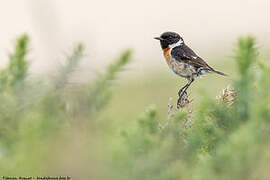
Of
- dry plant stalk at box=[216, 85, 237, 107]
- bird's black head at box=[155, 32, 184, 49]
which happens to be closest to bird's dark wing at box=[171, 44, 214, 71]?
bird's black head at box=[155, 32, 184, 49]

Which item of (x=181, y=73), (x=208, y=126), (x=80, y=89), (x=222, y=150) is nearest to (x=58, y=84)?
(x=80, y=89)

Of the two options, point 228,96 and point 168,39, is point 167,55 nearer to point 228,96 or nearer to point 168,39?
point 168,39

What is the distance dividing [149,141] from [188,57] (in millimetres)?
5532

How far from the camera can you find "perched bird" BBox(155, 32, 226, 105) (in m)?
6.91

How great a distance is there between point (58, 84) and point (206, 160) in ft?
4.14

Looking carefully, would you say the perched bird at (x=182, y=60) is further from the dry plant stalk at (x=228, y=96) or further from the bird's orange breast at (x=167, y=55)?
the dry plant stalk at (x=228, y=96)

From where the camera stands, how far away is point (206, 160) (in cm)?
157

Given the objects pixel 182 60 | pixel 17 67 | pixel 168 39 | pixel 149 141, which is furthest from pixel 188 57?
pixel 149 141

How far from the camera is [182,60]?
23.0 ft

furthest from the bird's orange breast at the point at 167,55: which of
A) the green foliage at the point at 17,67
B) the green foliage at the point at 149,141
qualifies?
the green foliage at the point at 149,141

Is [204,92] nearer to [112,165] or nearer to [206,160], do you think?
[206,160]

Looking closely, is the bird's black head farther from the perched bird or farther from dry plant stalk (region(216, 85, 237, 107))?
dry plant stalk (region(216, 85, 237, 107))

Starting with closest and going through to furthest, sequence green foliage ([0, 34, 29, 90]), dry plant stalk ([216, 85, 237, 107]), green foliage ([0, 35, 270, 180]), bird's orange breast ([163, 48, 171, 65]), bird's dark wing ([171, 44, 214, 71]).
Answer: green foliage ([0, 35, 270, 180]) → dry plant stalk ([216, 85, 237, 107]) → green foliage ([0, 34, 29, 90]) → bird's dark wing ([171, 44, 214, 71]) → bird's orange breast ([163, 48, 171, 65])

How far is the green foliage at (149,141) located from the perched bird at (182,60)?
15.4ft
